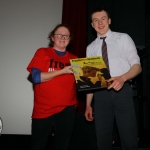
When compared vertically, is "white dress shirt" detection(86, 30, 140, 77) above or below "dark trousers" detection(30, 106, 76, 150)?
above

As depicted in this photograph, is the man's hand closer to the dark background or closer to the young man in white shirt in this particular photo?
the young man in white shirt

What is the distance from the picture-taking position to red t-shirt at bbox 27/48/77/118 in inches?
48.6

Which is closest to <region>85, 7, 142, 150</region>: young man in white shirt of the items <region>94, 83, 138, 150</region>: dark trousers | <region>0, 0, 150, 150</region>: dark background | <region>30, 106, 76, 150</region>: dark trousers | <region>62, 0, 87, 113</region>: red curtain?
<region>94, 83, 138, 150</region>: dark trousers

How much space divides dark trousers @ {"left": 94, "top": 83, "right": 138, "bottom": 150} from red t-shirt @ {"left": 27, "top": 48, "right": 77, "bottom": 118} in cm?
24

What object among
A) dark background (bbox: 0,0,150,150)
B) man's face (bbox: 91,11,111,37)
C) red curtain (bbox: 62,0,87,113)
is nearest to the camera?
man's face (bbox: 91,11,111,37)

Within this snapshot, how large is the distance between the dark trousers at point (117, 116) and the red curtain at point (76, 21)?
1.31 meters

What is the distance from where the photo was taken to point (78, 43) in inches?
95.3

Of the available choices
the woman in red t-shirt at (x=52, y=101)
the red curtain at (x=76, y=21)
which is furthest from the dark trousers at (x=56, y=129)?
the red curtain at (x=76, y=21)

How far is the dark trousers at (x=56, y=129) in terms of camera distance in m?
1.21

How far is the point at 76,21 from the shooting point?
2.46 meters

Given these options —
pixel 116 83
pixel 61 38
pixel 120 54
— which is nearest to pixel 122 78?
pixel 116 83

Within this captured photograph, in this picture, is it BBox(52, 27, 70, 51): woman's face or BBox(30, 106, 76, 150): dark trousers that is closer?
BBox(30, 106, 76, 150): dark trousers

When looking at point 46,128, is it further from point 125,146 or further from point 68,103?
point 125,146

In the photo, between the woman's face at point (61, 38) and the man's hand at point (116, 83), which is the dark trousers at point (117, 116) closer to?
the man's hand at point (116, 83)
